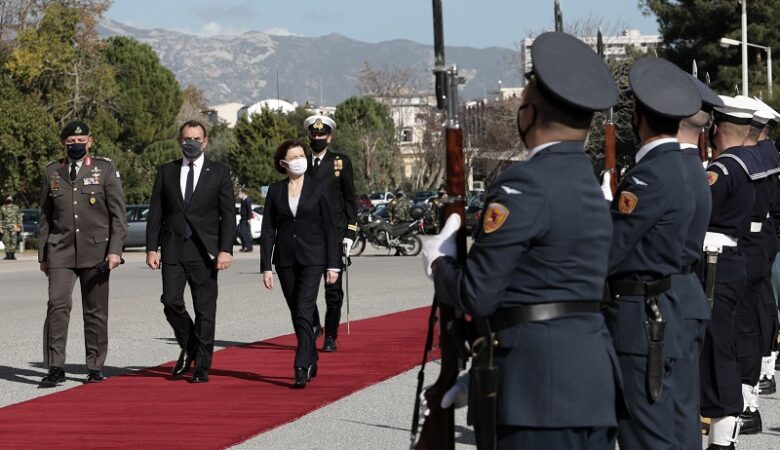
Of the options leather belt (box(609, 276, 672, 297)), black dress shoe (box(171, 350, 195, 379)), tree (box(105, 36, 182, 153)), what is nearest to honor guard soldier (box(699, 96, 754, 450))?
leather belt (box(609, 276, 672, 297))

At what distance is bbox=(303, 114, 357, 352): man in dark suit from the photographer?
12016 mm

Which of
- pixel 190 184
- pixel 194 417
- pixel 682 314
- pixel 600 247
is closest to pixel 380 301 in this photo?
pixel 190 184

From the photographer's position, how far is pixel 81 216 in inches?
418

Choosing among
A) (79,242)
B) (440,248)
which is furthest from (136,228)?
(440,248)

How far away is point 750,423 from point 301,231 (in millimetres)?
3738

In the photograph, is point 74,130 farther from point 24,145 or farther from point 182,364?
point 24,145

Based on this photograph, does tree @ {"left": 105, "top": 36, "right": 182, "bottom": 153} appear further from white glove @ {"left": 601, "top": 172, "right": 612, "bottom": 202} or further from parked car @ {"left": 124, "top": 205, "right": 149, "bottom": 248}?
white glove @ {"left": 601, "top": 172, "right": 612, "bottom": 202}

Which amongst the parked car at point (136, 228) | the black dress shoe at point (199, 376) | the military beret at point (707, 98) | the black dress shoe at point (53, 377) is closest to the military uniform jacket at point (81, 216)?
the black dress shoe at point (53, 377)

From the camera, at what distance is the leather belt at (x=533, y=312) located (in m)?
4.15

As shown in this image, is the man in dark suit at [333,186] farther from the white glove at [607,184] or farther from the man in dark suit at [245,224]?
the man in dark suit at [245,224]

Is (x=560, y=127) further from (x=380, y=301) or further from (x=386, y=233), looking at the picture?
(x=386, y=233)

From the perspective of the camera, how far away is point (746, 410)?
8.11 m

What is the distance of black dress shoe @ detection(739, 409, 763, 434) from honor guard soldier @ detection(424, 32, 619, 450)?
413 cm

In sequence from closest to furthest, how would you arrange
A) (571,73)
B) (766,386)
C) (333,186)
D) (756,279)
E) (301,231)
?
(571,73) → (756,279) → (766,386) → (301,231) → (333,186)
